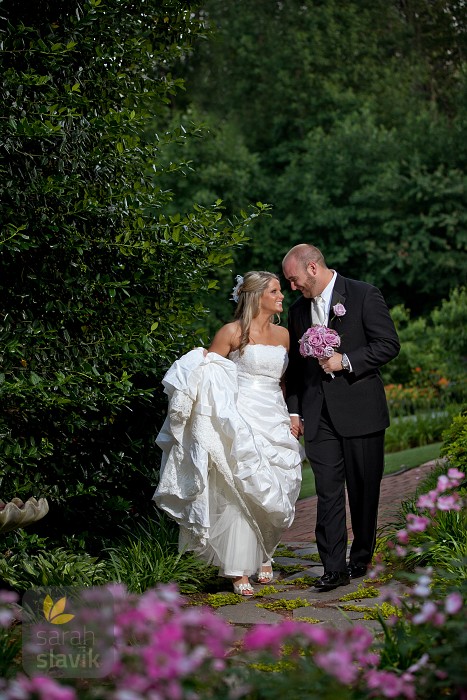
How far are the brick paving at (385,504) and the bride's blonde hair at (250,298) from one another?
5.89 ft

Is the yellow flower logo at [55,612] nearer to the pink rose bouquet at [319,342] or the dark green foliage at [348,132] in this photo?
the pink rose bouquet at [319,342]

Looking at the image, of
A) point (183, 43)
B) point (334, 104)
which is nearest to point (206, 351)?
point (183, 43)

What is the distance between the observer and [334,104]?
2845 cm

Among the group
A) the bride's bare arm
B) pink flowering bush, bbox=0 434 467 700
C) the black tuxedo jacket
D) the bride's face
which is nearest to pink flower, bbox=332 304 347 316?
the black tuxedo jacket

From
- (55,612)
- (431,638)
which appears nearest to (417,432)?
(55,612)

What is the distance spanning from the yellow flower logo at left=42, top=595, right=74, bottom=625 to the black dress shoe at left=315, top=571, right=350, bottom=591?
5.46ft

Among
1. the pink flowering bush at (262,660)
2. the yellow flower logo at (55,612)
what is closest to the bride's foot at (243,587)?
the yellow flower logo at (55,612)

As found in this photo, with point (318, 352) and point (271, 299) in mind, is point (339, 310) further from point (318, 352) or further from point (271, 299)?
point (271, 299)

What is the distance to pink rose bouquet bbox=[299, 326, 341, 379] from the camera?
5832 millimetres

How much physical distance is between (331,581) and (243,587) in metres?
0.54

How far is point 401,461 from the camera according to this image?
37.5 ft

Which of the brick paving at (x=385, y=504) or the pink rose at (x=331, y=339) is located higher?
the pink rose at (x=331, y=339)

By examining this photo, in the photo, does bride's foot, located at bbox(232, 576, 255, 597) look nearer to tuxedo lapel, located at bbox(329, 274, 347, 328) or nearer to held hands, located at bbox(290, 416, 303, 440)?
held hands, located at bbox(290, 416, 303, 440)

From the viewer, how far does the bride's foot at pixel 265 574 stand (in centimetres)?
612
